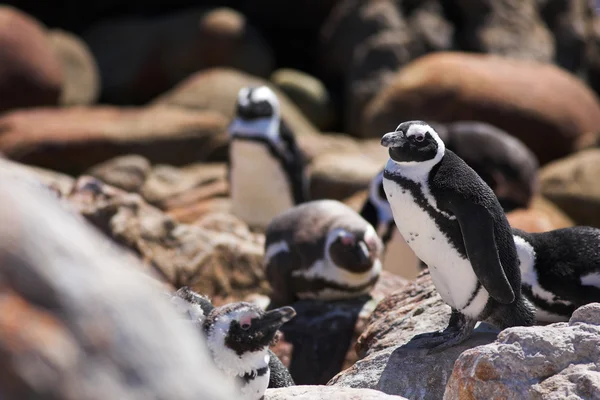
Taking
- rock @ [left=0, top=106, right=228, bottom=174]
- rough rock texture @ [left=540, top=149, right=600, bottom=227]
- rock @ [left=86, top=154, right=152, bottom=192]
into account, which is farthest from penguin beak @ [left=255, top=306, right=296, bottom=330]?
rock @ [left=0, top=106, right=228, bottom=174]

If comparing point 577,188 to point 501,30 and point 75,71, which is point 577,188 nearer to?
point 501,30

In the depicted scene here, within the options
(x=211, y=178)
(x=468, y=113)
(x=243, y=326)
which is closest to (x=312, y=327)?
(x=243, y=326)

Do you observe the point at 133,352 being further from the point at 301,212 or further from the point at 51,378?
the point at 301,212

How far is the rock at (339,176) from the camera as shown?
11.9m

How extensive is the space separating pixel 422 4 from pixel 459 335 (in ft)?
46.0

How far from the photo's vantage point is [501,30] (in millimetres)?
17250

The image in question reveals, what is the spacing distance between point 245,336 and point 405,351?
1.11 metres

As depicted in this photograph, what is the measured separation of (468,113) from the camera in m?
14.0

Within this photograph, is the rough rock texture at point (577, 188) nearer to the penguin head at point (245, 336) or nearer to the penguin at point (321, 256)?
the penguin at point (321, 256)

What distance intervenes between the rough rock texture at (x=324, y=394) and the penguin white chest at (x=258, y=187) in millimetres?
6432

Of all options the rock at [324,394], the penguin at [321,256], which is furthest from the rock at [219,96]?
the rock at [324,394]

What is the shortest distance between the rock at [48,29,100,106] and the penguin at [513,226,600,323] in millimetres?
13696

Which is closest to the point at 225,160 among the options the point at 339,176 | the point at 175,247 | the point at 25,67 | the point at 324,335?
the point at 339,176

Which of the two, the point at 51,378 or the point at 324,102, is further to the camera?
the point at 324,102
